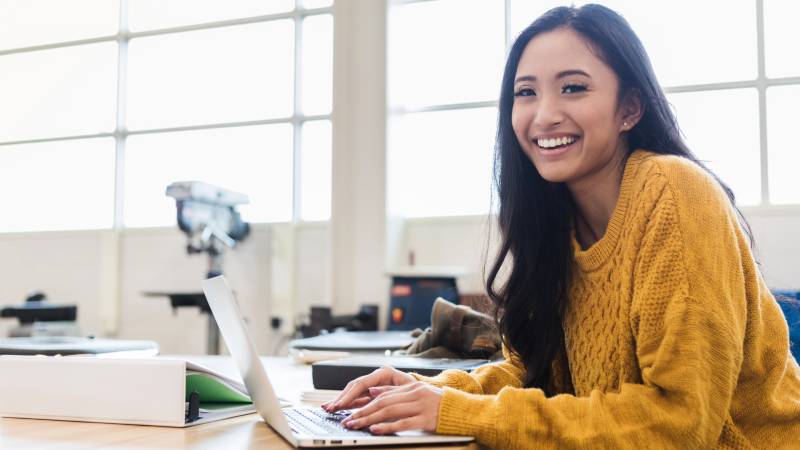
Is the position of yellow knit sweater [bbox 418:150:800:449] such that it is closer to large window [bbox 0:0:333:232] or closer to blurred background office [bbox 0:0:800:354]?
blurred background office [bbox 0:0:800:354]

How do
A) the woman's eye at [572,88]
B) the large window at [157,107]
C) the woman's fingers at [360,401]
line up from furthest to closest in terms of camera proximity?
the large window at [157,107] → the woman's eye at [572,88] → the woman's fingers at [360,401]

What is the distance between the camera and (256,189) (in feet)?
13.2

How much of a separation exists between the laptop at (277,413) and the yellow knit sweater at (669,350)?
9 cm

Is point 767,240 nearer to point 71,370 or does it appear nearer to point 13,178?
A: point 71,370

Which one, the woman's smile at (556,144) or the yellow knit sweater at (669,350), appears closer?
the yellow knit sweater at (669,350)

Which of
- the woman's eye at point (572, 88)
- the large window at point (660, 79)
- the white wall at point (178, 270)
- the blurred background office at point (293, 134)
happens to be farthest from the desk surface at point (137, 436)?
the white wall at point (178, 270)

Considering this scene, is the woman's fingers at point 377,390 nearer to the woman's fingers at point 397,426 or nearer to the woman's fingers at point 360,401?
the woman's fingers at point 360,401

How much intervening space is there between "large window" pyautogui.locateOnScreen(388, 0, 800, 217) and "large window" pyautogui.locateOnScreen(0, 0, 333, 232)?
0.50m

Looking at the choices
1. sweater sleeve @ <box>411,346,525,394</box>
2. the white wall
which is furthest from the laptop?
the white wall

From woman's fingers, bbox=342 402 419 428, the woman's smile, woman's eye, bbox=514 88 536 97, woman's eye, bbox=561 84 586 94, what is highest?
woman's eye, bbox=514 88 536 97

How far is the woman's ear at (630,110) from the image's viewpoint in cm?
116

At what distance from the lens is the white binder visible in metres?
0.93

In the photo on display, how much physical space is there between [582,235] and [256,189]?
9.72 feet

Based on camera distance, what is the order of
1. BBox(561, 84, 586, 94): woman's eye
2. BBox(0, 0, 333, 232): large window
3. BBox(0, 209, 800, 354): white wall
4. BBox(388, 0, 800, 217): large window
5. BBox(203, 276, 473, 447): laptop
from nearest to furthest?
BBox(203, 276, 473, 447): laptop → BBox(561, 84, 586, 94): woman's eye → BBox(388, 0, 800, 217): large window → BBox(0, 209, 800, 354): white wall → BBox(0, 0, 333, 232): large window
